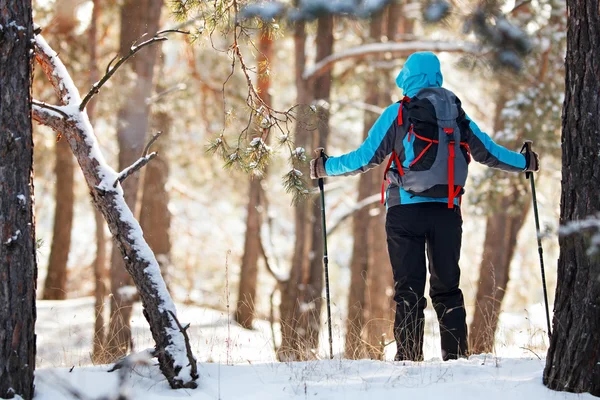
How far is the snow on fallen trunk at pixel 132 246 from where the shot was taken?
11.6ft

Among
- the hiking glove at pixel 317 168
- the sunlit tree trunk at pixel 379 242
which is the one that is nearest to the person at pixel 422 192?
the hiking glove at pixel 317 168

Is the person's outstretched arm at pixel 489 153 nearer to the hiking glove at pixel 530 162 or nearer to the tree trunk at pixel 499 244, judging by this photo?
the hiking glove at pixel 530 162

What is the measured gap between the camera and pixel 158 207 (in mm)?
13461

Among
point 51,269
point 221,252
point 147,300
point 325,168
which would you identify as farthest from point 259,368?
point 221,252

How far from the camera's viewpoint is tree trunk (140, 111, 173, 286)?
12852 mm

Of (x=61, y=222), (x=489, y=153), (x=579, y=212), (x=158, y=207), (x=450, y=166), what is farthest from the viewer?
(x=158, y=207)

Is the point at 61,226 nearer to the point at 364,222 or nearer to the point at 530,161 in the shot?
the point at 364,222

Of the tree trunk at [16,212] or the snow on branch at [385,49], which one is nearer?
the tree trunk at [16,212]

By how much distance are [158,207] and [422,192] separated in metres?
10.00

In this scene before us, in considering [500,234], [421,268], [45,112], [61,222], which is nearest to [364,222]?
[500,234]

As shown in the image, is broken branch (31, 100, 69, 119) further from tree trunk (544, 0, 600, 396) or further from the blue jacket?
tree trunk (544, 0, 600, 396)

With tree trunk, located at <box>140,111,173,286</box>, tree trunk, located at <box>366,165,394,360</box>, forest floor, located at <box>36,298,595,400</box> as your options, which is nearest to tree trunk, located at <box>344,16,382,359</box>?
tree trunk, located at <box>366,165,394,360</box>

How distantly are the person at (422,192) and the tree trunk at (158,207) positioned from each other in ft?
29.2

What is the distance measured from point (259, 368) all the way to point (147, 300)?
0.79 meters
